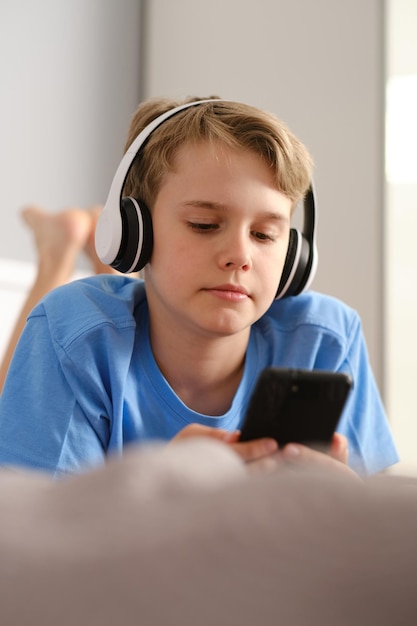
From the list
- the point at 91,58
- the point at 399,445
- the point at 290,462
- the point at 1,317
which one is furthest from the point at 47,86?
the point at 290,462

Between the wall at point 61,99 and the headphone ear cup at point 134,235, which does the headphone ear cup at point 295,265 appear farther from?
the wall at point 61,99

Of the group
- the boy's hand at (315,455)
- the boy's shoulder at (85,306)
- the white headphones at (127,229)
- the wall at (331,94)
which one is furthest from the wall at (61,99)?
the boy's hand at (315,455)

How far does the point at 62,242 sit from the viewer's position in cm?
190

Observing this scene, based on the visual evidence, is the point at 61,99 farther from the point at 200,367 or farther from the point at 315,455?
the point at 315,455

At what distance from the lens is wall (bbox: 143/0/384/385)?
267cm

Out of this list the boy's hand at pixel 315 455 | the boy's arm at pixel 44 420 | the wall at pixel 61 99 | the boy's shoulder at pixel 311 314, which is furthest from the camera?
the wall at pixel 61 99

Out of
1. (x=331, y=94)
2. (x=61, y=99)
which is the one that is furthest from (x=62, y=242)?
(x=331, y=94)

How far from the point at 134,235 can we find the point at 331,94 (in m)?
1.85

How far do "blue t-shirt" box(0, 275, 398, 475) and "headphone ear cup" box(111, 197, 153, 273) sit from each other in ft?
0.28

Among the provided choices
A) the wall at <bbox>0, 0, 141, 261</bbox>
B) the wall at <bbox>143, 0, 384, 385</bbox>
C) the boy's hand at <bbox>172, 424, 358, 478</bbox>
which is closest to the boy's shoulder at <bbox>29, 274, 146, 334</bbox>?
the boy's hand at <bbox>172, 424, 358, 478</bbox>

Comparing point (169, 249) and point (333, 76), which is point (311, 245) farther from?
point (333, 76)

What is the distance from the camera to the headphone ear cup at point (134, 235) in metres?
1.13

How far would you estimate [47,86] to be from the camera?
9.12 ft

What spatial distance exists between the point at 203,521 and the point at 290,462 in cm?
31
